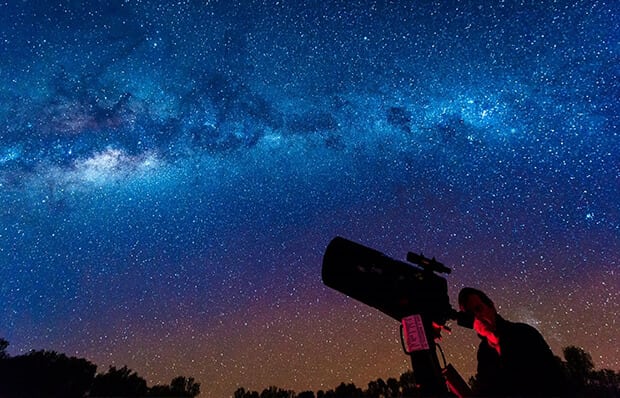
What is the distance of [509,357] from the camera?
3105 millimetres

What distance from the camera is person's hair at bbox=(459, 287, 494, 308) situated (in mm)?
3348

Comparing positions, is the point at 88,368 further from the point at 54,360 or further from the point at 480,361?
the point at 480,361

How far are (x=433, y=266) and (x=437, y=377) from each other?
97cm

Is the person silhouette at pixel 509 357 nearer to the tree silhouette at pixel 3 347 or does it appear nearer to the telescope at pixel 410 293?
the telescope at pixel 410 293

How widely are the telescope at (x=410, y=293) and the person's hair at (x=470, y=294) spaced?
214 millimetres

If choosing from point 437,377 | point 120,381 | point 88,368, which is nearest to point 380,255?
point 437,377

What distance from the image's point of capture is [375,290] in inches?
140

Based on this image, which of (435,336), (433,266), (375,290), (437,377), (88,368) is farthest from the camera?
(88,368)

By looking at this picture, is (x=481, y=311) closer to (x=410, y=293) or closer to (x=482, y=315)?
(x=482, y=315)

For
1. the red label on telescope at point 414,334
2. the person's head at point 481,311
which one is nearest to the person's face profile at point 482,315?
the person's head at point 481,311

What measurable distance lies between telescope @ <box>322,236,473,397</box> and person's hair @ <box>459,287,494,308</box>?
8.4 inches

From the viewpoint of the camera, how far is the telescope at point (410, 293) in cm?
289

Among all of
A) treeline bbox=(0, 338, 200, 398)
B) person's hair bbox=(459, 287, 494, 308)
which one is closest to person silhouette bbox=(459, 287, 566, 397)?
person's hair bbox=(459, 287, 494, 308)

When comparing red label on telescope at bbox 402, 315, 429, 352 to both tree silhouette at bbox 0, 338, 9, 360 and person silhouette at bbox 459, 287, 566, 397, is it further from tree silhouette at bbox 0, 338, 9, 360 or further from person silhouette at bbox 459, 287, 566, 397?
tree silhouette at bbox 0, 338, 9, 360
